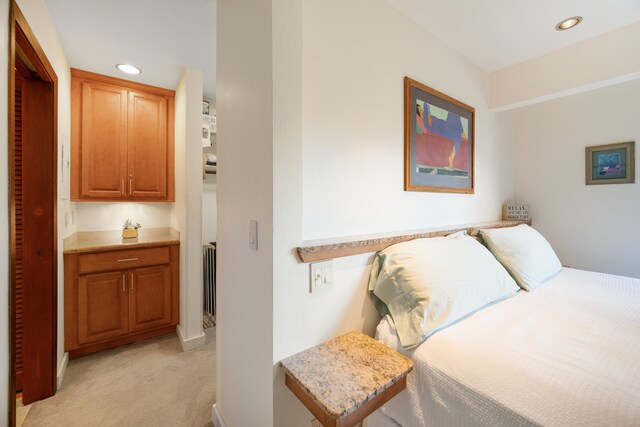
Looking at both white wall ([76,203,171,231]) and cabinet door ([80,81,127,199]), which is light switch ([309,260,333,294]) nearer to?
cabinet door ([80,81,127,199])

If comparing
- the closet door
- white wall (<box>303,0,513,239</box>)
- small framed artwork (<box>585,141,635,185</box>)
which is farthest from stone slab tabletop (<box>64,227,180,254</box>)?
small framed artwork (<box>585,141,635,185</box>)

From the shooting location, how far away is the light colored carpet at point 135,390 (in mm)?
1534

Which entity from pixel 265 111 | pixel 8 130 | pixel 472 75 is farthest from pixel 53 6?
pixel 472 75

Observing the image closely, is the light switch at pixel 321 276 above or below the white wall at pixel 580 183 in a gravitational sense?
below

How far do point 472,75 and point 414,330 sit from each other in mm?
2212

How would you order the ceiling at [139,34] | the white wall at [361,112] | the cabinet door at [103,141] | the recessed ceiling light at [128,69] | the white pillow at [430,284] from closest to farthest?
the white pillow at [430,284]
the white wall at [361,112]
the ceiling at [139,34]
the recessed ceiling light at [128,69]
the cabinet door at [103,141]

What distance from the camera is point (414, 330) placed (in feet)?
3.54

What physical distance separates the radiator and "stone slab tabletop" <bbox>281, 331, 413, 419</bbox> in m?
2.05

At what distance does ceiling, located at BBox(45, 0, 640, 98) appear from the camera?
1.55m

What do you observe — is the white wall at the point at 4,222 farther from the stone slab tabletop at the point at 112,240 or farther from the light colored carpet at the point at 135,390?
the stone slab tabletop at the point at 112,240

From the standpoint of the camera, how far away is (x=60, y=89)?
1854 millimetres

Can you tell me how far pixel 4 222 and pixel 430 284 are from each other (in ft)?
5.85

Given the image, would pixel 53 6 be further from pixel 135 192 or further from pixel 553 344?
pixel 553 344

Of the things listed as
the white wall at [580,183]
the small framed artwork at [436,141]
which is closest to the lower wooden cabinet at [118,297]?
the small framed artwork at [436,141]
